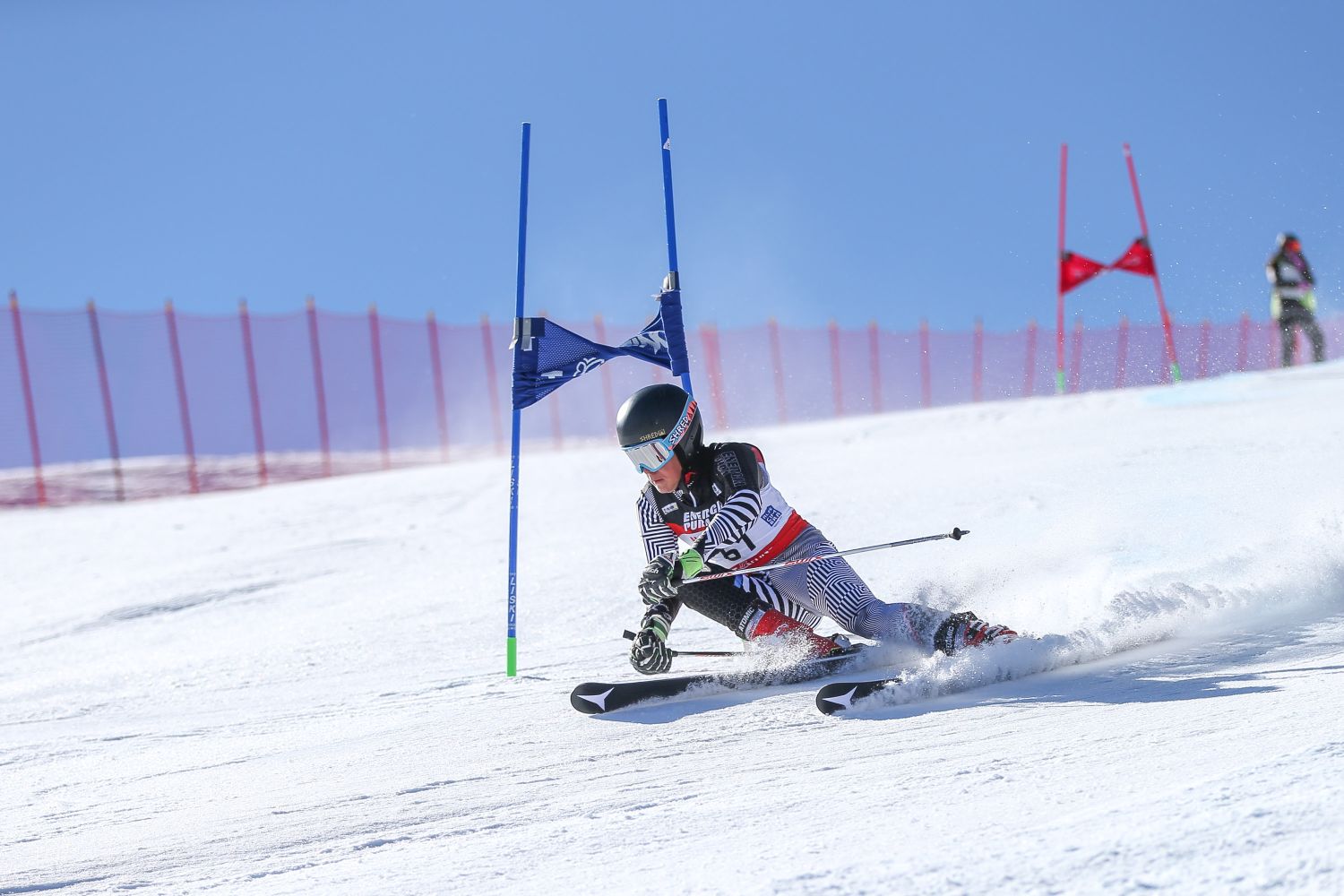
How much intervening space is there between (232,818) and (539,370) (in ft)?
8.66

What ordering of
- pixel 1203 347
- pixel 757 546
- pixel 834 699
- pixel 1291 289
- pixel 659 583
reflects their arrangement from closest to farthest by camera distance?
pixel 834 699 → pixel 659 583 → pixel 757 546 → pixel 1291 289 → pixel 1203 347

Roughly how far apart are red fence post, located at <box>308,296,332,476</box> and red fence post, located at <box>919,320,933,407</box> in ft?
42.4

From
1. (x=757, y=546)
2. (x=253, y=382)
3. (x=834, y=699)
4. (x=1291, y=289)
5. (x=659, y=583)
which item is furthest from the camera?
(x=253, y=382)

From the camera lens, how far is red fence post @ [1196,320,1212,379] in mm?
29134

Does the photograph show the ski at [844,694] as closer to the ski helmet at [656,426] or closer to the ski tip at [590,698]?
the ski tip at [590,698]

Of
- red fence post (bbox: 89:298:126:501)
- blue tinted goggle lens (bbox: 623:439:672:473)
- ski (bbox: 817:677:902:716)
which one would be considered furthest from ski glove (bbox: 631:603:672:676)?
red fence post (bbox: 89:298:126:501)

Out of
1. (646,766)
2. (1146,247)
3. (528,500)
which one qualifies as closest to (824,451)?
(528,500)

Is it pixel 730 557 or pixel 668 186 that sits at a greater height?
pixel 668 186

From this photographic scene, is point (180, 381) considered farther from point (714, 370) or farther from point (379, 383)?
point (714, 370)

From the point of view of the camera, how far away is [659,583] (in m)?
4.29

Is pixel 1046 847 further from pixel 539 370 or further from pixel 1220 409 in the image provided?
pixel 1220 409

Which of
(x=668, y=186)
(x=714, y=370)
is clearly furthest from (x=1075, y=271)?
(x=668, y=186)

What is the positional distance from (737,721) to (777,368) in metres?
20.5

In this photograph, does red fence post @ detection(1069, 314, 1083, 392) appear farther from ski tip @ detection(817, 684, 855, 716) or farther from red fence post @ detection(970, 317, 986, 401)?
ski tip @ detection(817, 684, 855, 716)
